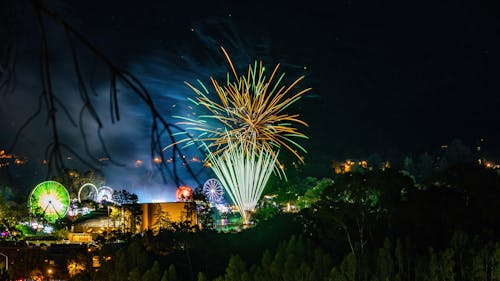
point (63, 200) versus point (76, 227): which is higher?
point (63, 200)

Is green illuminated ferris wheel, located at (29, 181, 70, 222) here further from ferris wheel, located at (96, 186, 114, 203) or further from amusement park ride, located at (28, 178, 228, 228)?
ferris wheel, located at (96, 186, 114, 203)

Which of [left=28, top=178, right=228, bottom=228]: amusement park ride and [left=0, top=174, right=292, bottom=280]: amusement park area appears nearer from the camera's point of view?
[left=0, top=174, right=292, bottom=280]: amusement park area

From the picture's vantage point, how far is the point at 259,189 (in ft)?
103

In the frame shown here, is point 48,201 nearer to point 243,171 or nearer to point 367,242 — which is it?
point 243,171

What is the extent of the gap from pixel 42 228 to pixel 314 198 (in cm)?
2213

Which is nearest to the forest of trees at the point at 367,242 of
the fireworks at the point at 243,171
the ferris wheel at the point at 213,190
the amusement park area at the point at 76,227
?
the amusement park area at the point at 76,227

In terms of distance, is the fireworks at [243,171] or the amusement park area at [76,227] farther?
the fireworks at [243,171]

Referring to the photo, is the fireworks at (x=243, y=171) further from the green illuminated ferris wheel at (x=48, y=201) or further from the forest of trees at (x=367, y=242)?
the green illuminated ferris wheel at (x=48, y=201)

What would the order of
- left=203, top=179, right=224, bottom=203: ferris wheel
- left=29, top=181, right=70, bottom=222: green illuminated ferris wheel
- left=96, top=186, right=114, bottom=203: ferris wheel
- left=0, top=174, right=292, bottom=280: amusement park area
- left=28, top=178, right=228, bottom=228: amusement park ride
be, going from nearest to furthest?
left=0, top=174, right=292, bottom=280: amusement park area → left=28, top=178, right=228, bottom=228: amusement park ride → left=29, top=181, right=70, bottom=222: green illuminated ferris wheel → left=203, top=179, right=224, bottom=203: ferris wheel → left=96, top=186, right=114, bottom=203: ferris wheel

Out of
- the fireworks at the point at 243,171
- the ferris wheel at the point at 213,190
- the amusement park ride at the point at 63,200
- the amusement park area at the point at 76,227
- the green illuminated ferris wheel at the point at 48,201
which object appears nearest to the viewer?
the amusement park area at the point at 76,227

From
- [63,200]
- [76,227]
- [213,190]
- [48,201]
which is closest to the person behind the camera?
[63,200]

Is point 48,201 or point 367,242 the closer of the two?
point 367,242

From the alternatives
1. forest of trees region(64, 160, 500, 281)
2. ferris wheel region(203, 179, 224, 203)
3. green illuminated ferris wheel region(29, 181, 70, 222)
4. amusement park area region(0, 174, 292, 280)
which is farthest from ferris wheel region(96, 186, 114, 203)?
forest of trees region(64, 160, 500, 281)

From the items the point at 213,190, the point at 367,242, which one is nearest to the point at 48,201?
the point at 213,190
